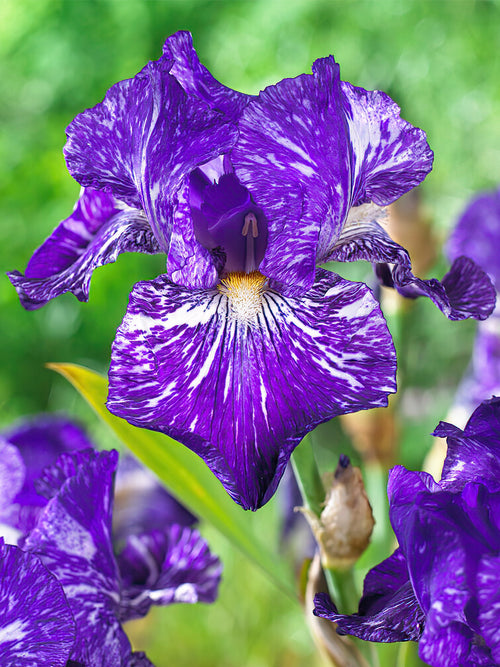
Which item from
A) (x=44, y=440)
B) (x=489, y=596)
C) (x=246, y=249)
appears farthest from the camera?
(x=44, y=440)

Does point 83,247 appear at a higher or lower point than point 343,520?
higher

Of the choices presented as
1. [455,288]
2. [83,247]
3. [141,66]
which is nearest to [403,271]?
[455,288]

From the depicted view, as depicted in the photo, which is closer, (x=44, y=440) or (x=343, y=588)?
(x=343, y=588)

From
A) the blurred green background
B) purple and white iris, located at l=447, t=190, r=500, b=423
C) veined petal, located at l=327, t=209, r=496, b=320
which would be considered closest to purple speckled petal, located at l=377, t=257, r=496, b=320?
veined petal, located at l=327, t=209, r=496, b=320

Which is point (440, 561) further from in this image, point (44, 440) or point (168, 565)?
point (44, 440)

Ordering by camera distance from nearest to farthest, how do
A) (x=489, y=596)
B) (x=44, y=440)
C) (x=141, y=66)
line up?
(x=489, y=596)
(x=44, y=440)
(x=141, y=66)

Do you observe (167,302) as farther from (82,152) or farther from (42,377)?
(42,377)

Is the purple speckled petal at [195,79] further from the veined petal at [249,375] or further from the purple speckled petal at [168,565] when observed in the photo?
the purple speckled petal at [168,565]
